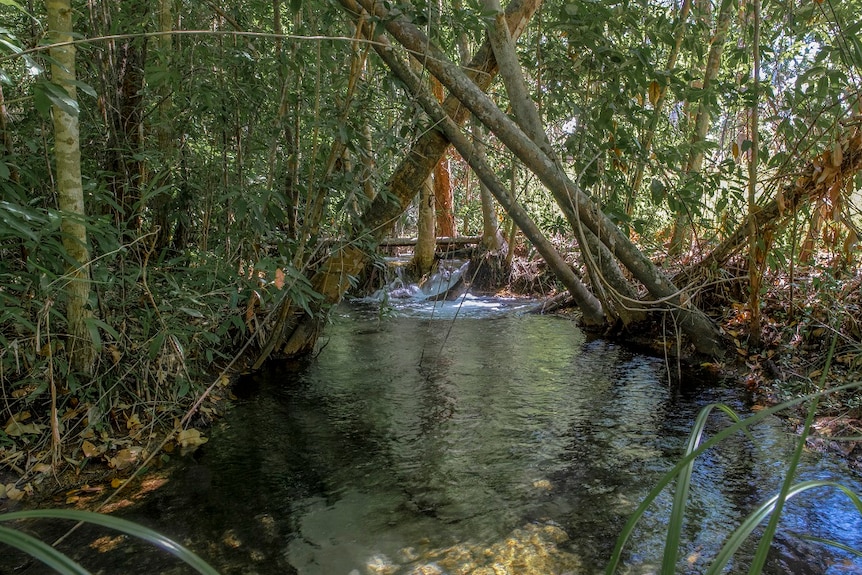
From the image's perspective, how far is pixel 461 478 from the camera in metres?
3.18

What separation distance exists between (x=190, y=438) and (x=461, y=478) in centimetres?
171

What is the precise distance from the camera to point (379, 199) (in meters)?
5.14

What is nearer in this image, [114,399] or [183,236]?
[114,399]

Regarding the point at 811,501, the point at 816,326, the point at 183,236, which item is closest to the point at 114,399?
the point at 183,236

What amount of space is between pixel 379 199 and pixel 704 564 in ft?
12.1

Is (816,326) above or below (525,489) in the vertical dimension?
above

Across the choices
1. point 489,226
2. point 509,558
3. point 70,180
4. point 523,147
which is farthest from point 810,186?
point 489,226

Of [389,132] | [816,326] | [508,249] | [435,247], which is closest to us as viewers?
[389,132]

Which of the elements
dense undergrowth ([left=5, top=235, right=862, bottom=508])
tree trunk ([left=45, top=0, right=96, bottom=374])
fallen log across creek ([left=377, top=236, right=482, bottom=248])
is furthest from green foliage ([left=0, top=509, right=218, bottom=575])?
fallen log across creek ([left=377, top=236, right=482, bottom=248])

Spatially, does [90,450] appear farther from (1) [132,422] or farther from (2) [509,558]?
(2) [509,558]

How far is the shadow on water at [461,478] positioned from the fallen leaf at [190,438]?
0.34 ft

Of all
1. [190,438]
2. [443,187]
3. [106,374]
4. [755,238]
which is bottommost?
[190,438]

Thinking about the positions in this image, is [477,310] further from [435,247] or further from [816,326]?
[816,326]

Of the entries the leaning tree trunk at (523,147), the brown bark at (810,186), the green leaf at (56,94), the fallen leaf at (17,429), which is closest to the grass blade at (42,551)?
the green leaf at (56,94)
